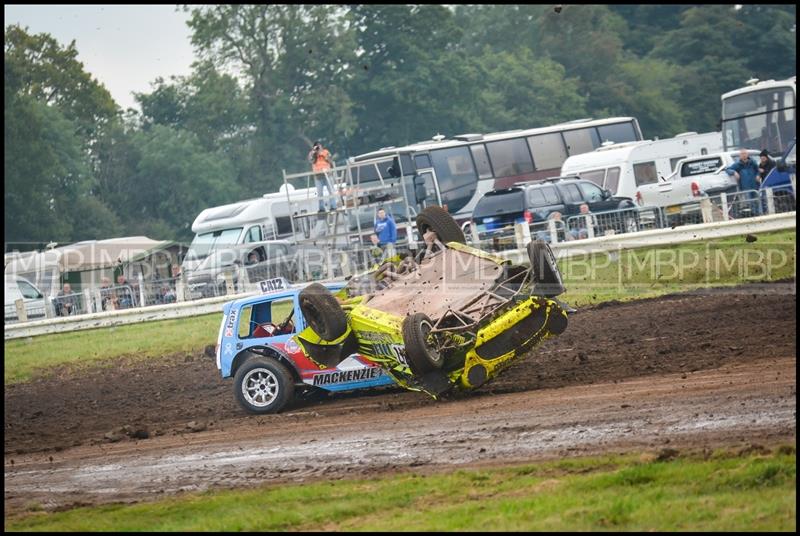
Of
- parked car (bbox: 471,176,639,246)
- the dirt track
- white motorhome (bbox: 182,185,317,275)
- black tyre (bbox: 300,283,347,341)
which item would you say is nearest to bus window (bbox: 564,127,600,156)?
white motorhome (bbox: 182,185,317,275)

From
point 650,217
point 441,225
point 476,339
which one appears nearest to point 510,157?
point 650,217

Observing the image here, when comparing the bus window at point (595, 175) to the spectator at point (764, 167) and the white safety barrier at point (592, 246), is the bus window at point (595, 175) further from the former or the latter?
the white safety barrier at point (592, 246)

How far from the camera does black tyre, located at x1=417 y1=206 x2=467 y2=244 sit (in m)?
14.9

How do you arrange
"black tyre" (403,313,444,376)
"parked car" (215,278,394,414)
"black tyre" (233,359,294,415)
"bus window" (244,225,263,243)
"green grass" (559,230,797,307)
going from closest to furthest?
"black tyre" (403,313,444,376) → "parked car" (215,278,394,414) → "black tyre" (233,359,294,415) → "green grass" (559,230,797,307) → "bus window" (244,225,263,243)

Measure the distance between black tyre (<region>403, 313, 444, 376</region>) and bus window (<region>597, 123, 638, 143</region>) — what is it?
97.8 feet

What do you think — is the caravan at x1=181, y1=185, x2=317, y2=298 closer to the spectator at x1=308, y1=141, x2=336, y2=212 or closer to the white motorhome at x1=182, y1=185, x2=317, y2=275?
the white motorhome at x1=182, y1=185, x2=317, y2=275

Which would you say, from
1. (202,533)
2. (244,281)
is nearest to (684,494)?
(202,533)

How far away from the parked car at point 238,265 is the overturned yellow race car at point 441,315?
36.7 ft

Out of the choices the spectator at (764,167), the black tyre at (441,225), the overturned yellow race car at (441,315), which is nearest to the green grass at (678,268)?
the spectator at (764,167)

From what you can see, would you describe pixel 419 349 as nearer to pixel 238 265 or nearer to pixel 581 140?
pixel 238 265

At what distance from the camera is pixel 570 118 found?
67.1 meters

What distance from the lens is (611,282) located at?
21.6 metres

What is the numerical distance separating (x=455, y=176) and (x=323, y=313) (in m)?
24.2

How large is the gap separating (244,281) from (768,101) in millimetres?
19395
